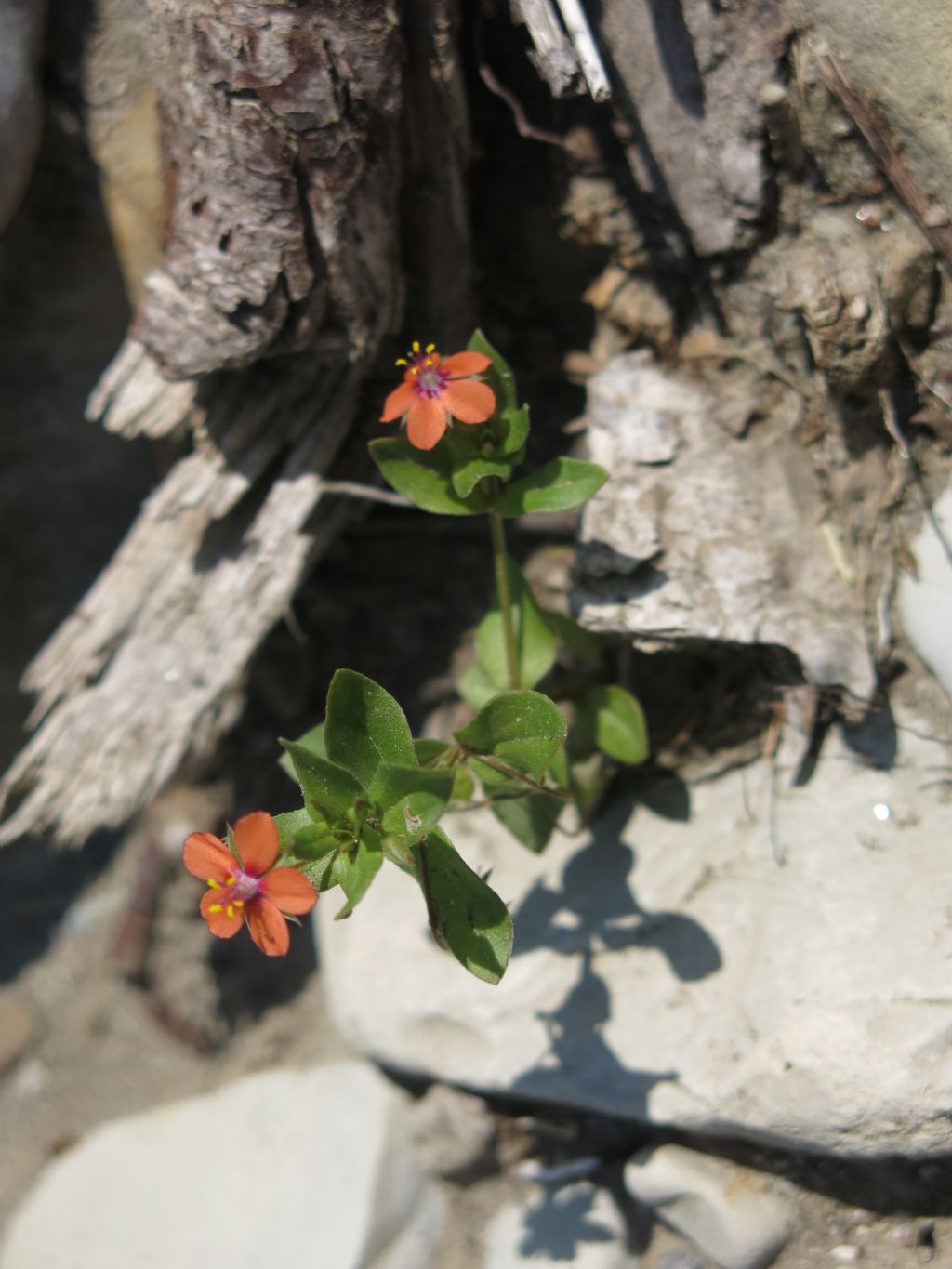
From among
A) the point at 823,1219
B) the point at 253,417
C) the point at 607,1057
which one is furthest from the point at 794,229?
the point at 823,1219

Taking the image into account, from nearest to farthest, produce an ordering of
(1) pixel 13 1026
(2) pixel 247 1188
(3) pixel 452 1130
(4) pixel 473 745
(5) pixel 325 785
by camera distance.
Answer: (5) pixel 325 785, (4) pixel 473 745, (3) pixel 452 1130, (2) pixel 247 1188, (1) pixel 13 1026

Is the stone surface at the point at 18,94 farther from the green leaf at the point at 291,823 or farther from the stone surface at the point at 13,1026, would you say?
the stone surface at the point at 13,1026

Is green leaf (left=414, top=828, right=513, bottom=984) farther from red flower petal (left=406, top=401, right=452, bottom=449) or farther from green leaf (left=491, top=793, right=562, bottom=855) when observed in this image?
red flower petal (left=406, top=401, right=452, bottom=449)

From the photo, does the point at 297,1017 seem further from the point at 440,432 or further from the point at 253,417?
the point at 440,432

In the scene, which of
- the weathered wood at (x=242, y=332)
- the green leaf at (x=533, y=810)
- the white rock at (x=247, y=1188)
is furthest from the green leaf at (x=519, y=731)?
the white rock at (x=247, y=1188)

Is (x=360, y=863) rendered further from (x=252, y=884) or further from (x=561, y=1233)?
(x=561, y=1233)

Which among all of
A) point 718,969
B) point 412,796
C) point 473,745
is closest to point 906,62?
point 473,745

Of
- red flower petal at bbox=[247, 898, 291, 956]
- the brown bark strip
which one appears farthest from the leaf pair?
the brown bark strip
